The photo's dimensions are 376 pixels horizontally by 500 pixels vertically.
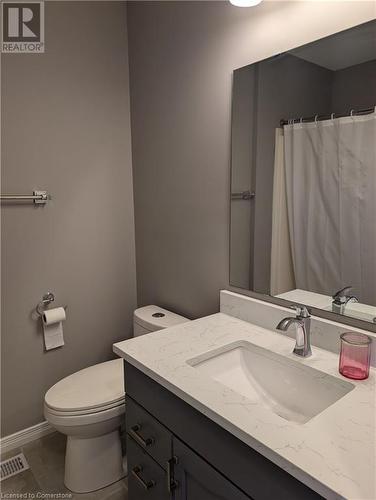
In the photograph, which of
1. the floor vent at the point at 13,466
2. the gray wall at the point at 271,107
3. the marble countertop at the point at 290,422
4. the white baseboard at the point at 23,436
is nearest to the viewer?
the marble countertop at the point at 290,422

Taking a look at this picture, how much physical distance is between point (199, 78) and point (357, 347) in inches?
52.7

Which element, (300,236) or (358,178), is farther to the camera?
(300,236)

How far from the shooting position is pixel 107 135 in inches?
83.4

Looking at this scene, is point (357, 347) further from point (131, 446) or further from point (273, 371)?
point (131, 446)

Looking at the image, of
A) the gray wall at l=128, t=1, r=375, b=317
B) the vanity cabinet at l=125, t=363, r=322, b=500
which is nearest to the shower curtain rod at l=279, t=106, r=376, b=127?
the gray wall at l=128, t=1, r=375, b=317

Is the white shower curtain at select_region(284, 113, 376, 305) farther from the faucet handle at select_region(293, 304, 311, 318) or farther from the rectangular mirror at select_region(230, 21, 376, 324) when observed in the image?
the faucet handle at select_region(293, 304, 311, 318)

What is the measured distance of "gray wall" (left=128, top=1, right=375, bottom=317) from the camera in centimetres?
138

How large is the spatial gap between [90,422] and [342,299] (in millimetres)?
1158

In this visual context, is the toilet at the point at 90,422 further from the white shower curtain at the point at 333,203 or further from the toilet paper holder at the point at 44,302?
the white shower curtain at the point at 333,203

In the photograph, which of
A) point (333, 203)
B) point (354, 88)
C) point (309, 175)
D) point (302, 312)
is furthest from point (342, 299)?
point (354, 88)

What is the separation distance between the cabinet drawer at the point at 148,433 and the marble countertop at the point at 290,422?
0.18m

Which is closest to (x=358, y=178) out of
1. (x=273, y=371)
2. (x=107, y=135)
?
(x=273, y=371)

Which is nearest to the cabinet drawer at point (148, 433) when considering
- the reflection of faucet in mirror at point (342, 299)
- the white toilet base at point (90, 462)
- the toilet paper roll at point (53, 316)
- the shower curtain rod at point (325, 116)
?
the white toilet base at point (90, 462)

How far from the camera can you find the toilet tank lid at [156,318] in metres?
1.83
